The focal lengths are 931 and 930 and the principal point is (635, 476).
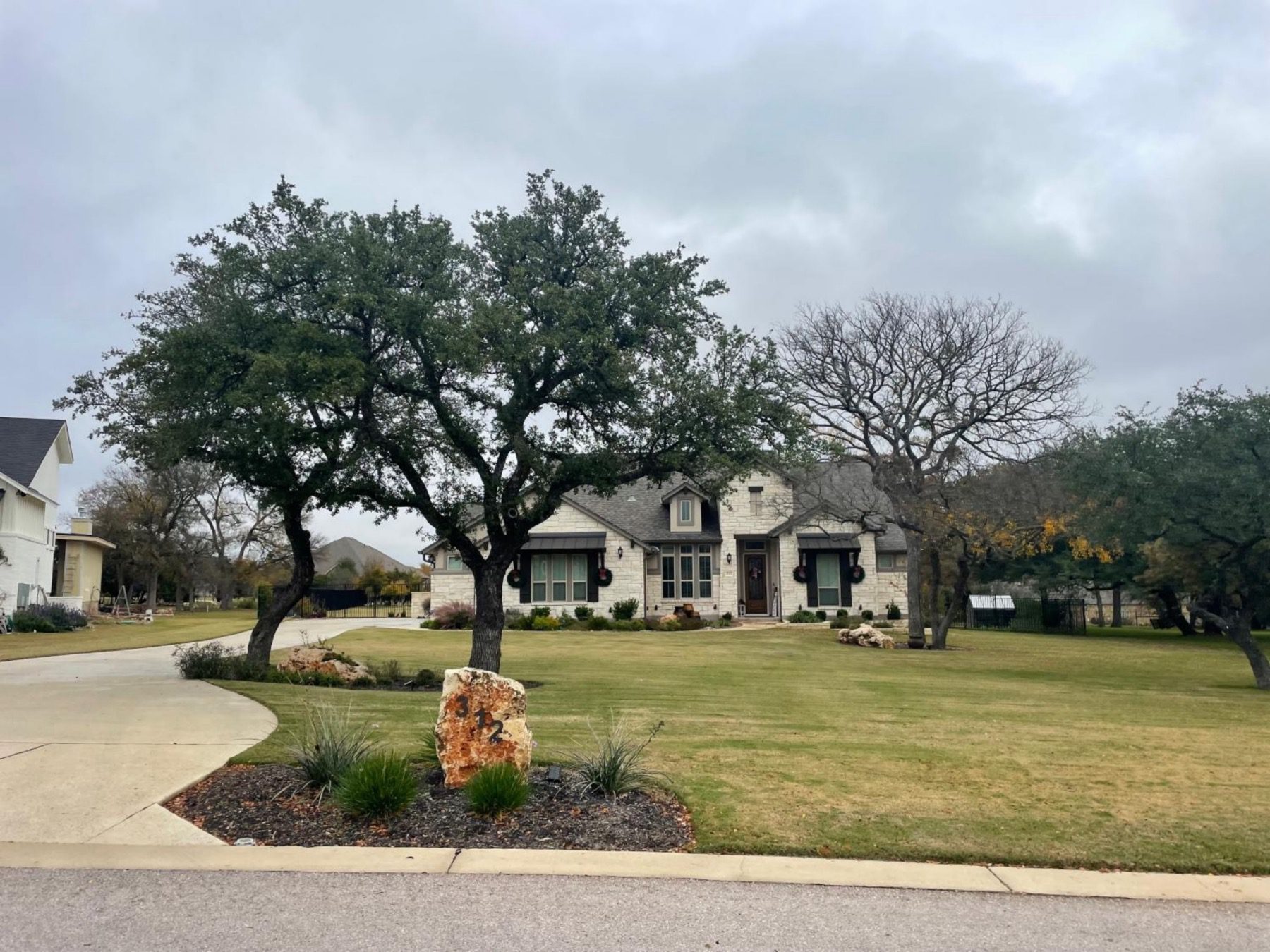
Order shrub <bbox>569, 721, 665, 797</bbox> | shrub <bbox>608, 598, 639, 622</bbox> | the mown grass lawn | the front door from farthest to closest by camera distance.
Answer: the front door, shrub <bbox>608, 598, 639, 622</bbox>, shrub <bbox>569, 721, 665, 797</bbox>, the mown grass lawn

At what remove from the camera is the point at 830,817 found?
6797 mm

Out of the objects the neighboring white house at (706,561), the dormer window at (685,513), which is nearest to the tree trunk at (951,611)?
the neighboring white house at (706,561)

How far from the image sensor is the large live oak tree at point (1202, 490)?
52.9 ft

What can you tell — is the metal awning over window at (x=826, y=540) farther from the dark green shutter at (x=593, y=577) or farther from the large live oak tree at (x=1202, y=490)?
the large live oak tree at (x=1202, y=490)

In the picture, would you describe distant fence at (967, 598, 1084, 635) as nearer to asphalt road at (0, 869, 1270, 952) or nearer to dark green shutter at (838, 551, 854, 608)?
dark green shutter at (838, 551, 854, 608)

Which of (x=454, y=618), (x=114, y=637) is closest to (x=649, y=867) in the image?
(x=114, y=637)

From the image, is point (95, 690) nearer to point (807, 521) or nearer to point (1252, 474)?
point (1252, 474)

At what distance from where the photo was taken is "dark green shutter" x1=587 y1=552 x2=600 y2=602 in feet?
116

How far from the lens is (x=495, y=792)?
671 cm

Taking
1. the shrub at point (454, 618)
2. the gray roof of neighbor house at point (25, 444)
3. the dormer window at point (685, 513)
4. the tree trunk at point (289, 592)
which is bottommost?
the shrub at point (454, 618)

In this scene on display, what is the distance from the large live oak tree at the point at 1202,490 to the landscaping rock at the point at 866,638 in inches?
374

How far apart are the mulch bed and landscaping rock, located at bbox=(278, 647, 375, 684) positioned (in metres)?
7.85

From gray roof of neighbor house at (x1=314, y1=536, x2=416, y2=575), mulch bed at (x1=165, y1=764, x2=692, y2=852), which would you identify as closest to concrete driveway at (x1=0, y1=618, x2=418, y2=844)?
mulch bed at (x1=165, y1=764, x2=692, y2=852)

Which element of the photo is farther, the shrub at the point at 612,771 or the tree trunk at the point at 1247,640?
the tree trunk at the point at 1247,640
